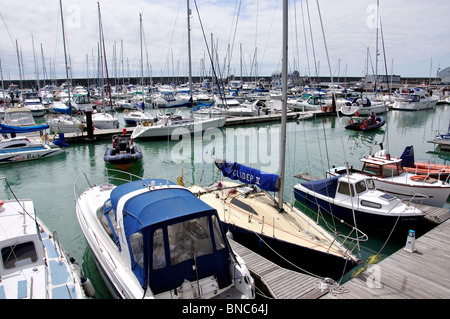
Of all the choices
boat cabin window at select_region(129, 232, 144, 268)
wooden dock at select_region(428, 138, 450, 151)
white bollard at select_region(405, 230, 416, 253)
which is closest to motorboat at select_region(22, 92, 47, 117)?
boat cabin window at select_region(129, 232, 144, 268)

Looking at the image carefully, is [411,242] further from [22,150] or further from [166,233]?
[22,150]

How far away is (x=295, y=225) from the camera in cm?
1012

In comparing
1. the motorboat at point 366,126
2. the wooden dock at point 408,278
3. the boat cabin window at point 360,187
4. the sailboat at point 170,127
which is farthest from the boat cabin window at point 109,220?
the motorboat at point 366,126

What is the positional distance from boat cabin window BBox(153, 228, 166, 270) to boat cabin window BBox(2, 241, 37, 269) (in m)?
3.62

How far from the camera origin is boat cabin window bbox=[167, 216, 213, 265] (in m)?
6.15

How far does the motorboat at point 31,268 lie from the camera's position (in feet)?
21.8

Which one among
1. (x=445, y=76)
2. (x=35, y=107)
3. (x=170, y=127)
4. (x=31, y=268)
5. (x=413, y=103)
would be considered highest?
(x=445, y=76)

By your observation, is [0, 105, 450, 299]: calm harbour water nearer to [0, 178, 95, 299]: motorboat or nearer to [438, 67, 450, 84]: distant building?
[0, 178, 95, 299]: motorboat

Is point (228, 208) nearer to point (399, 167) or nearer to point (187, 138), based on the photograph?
point (399, 167)

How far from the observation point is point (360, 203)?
11.9 meters

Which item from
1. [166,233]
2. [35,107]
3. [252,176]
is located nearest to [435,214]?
[252,176]

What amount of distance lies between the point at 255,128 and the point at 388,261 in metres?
30.1

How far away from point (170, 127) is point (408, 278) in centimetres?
2475
